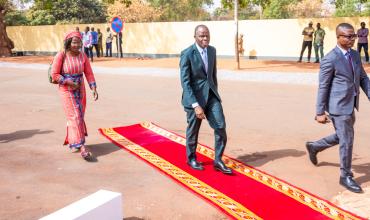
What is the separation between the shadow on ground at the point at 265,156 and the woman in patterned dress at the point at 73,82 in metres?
2.19

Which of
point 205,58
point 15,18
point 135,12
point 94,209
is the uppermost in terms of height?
point 135,12

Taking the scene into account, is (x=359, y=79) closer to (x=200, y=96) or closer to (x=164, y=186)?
(x=200, y=96)

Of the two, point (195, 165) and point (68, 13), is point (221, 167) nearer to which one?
point (195, 165)

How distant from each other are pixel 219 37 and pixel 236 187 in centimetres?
2087

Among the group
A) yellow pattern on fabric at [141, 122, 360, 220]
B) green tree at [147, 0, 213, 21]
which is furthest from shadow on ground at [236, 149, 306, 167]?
green tree at [147, 0, 213, 21]

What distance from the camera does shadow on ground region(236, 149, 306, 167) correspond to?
20.8 ft

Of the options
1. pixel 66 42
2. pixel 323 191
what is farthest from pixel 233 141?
pixel 66 42

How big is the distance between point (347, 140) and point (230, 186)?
1.38 meters

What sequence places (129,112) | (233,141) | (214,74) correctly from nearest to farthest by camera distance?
(214,74) → (233,141) → (129,112)

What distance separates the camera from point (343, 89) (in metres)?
5.05

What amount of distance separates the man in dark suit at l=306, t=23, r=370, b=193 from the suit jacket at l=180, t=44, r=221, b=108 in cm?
131

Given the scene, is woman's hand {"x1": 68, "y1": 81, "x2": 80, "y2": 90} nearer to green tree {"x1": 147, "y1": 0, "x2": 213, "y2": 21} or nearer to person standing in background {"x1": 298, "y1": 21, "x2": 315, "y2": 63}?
person standing in background {"x1": 298, "y1": 21, "x2": 315, "y2": 63}

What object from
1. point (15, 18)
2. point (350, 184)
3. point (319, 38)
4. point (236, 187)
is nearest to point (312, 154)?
point (350, 184)

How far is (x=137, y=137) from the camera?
7.76m
